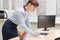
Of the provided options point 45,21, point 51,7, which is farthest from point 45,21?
point 51,7

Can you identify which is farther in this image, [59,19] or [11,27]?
[59,19]

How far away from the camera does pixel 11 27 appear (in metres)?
3.16

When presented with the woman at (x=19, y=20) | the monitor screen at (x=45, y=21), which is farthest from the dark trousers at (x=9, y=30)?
the monitor screen at (x=45, y=21)

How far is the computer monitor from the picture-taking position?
430 cm

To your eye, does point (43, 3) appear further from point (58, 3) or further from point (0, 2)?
Result: point (0, 2)

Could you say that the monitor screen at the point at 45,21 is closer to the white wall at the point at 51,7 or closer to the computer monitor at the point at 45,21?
the computer monitor at the point at 45,21

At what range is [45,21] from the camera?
433cm

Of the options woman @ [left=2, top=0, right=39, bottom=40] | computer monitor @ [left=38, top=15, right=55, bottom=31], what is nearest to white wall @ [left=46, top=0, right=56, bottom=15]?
computer monitor @ [left=38, top=15, right=55, bottom=31]

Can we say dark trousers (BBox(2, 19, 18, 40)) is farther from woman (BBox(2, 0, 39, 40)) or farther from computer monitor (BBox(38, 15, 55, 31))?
computer monitor (BBox(38, 15, 55, 31))

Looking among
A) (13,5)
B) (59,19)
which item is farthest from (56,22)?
(13,5)

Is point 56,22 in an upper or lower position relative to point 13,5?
lower

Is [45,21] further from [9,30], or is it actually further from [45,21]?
[9,30]

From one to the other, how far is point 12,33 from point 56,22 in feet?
6.11

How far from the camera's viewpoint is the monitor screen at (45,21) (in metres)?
4.30
